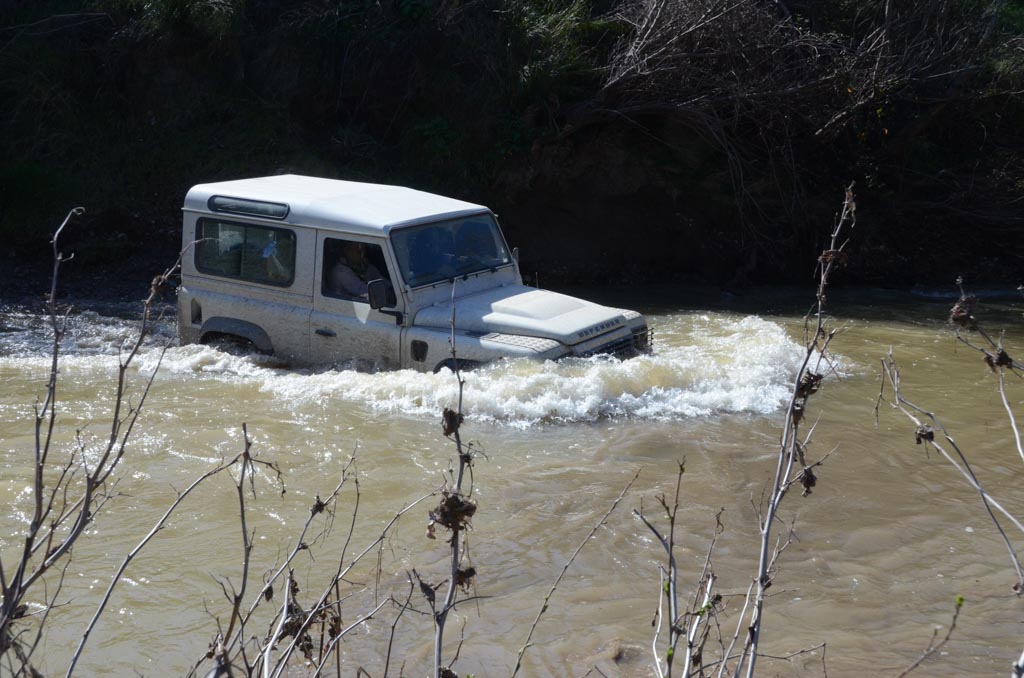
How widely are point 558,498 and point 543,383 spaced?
1.33 m

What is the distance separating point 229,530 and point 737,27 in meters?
9.24

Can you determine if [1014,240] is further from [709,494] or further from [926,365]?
[709,494]

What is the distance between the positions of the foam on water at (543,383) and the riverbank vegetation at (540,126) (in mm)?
4801

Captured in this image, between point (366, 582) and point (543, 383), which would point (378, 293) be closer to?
point (543, 383)

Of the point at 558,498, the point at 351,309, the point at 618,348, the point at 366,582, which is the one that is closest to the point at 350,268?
the point at 351,309

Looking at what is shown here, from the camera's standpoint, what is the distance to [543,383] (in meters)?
6.88

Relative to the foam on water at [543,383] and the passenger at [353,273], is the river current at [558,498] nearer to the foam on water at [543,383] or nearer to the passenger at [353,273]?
the foam on water at [543,383]

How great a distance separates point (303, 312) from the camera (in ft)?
24.7

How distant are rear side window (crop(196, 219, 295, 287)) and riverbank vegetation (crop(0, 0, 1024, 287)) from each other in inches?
187

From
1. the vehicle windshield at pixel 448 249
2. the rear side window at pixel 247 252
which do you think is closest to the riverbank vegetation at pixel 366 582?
the vehicle windshield at pixel 448 249

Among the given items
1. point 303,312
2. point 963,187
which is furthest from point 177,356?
point 963,187

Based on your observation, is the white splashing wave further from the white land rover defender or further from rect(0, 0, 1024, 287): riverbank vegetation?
rect(0, 0, 1024, 287): riverbank vegetation

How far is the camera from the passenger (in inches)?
284


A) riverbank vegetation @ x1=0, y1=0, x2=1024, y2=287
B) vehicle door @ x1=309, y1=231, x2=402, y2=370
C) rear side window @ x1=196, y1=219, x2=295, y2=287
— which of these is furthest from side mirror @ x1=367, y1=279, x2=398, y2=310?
riverbank vegetation @ x1=0, y1=0, x2=1024, y2=287
